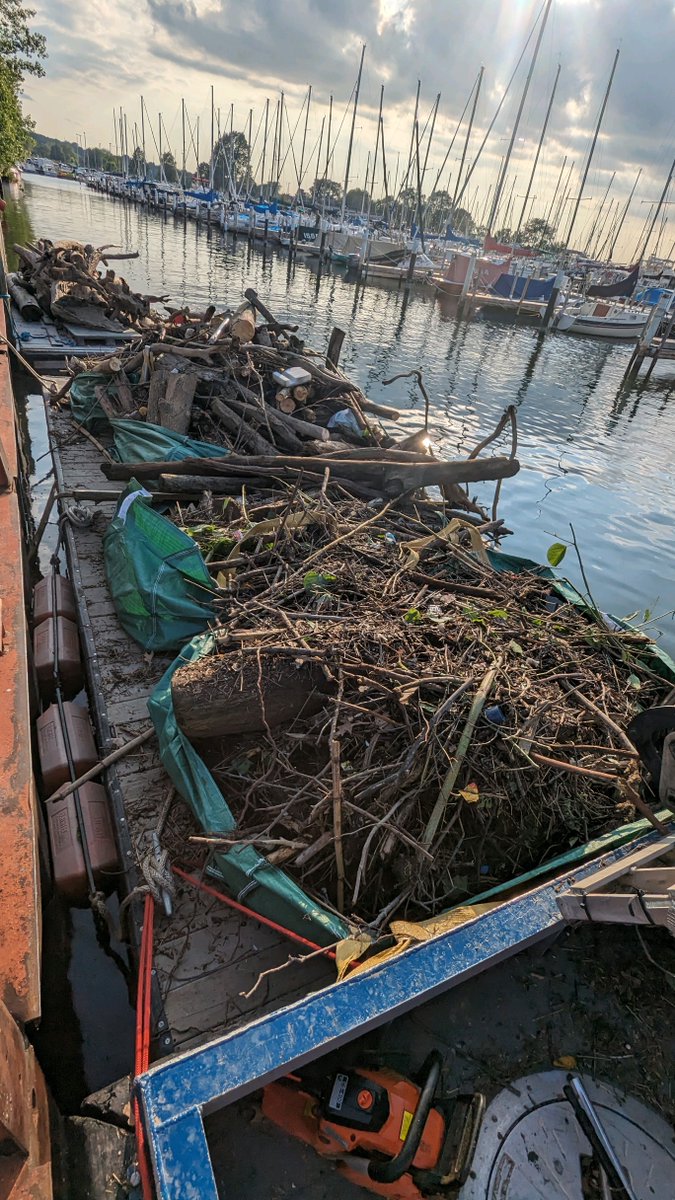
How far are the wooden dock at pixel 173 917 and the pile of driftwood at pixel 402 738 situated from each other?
0.37 meters

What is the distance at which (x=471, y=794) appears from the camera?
349 centimetres

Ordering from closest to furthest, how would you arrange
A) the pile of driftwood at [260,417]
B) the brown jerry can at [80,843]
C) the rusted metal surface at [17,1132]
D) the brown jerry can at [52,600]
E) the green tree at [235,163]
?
the rusted metal surface at [17,1132] < the brown jerry can at [80,843] < the brown jerry can at [52,600] < the pile of driftwood at [260,417] < the green tree at [235,163]

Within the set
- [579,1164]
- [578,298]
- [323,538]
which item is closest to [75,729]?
[323,538]

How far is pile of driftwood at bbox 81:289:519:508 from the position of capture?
7387mm

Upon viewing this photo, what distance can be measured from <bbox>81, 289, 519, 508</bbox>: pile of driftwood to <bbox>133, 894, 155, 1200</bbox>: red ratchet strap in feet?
16.0

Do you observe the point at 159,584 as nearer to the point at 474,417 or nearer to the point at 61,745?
the point at 61,745

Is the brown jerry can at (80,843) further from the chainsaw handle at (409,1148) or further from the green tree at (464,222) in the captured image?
the green tree at (464,222)

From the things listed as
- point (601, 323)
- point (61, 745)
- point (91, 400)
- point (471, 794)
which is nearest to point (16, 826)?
point (61, 745)

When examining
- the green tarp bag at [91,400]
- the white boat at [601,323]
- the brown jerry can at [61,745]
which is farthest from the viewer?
the white boat at [601,323]

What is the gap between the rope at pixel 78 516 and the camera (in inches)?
275

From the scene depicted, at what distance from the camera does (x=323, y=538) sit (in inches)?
234

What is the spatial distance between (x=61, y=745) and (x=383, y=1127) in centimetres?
337

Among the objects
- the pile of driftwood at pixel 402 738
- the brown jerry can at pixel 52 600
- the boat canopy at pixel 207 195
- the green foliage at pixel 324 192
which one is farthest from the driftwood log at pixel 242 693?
the boat canopy at pixel 207 195

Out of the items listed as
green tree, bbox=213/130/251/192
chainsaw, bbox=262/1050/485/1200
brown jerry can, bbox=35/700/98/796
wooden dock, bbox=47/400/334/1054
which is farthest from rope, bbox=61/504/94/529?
green tree, bbox=213/130/251/192
